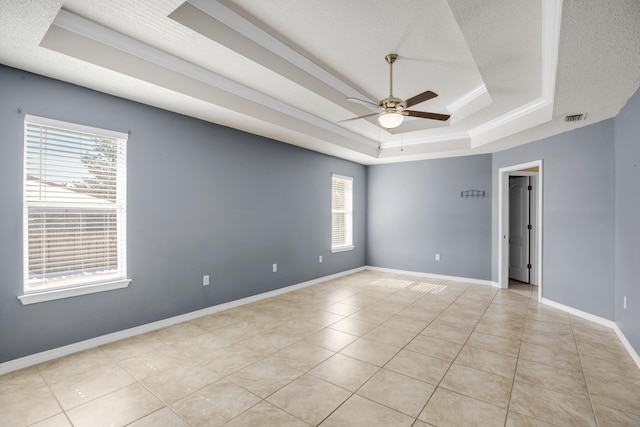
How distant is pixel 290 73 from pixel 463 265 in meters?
4.78

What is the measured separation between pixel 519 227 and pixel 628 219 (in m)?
2.83

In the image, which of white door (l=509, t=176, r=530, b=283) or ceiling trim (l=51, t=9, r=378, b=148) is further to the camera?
white door (l=509, t=176, r=530, b=283)

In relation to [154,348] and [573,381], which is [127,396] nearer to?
[154,348]

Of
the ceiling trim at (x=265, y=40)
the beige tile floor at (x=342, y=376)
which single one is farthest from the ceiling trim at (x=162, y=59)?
the beige tile floor at (x=342, y=376)

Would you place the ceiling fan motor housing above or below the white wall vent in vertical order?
below

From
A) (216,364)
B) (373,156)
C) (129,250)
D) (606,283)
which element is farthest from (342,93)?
(606,283)

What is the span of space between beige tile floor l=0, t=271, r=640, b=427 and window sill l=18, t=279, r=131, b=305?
0.54 meters

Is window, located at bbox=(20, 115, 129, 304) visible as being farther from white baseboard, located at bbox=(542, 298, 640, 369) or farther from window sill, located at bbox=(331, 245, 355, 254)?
white baseboard, located at bbox=(542, 298, 640, 369)

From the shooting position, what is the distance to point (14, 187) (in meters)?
2.48

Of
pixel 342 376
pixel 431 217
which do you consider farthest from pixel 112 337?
pixel 431 217

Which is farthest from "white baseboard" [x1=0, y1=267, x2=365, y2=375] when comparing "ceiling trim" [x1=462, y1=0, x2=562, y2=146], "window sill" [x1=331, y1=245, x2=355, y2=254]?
"ceiling trim" [x1=462, y1=0, x2=562, y2=146]

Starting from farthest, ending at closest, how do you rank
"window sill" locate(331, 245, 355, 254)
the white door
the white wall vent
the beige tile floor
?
"window sill" locate(331, 245, 355, 254) → the white door → the white wall vent → the beige tile floor

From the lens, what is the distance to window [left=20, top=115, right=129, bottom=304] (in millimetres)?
2586

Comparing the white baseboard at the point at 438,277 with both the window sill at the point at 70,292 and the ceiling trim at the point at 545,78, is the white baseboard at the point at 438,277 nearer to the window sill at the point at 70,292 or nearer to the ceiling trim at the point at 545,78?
the ceiling trim at the point at 545,78
